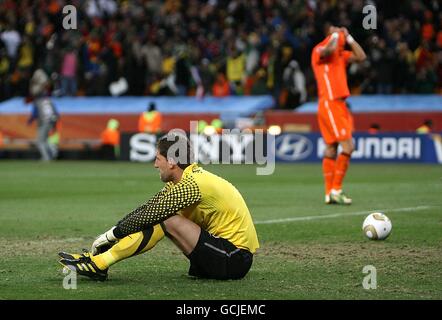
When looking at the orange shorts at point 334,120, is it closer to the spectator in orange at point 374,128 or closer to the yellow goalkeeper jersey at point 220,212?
the yellow goalkeeper jersey at point 220,212

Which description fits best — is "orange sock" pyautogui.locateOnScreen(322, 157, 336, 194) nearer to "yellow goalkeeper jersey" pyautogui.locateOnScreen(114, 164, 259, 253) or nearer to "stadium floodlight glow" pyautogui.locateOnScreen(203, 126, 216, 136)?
"yellow goalkeeper jersey" pyautogui.locateOnScreen(114, 164, 259, 253)

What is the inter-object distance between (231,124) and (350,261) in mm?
19999

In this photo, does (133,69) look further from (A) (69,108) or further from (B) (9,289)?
(B) (9,289)

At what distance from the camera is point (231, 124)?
29.7 meters

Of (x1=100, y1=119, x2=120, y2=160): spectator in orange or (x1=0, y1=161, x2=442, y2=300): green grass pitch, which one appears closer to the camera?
(x1=0, y1=161, x2=442, y2=300): green grass pitch

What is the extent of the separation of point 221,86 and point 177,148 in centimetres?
2311

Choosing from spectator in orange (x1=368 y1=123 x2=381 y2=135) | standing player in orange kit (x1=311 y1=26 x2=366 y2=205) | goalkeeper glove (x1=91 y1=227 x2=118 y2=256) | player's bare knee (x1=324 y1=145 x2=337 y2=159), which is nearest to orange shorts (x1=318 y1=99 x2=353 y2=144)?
standing player in orange kit (x1=311 y1=26 x2=366 y2=205)

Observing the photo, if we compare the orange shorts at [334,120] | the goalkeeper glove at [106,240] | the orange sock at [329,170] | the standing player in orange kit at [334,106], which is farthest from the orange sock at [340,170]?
the goalkeeper glove at [106,240]

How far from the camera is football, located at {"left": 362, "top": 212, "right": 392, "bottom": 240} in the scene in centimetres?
1129

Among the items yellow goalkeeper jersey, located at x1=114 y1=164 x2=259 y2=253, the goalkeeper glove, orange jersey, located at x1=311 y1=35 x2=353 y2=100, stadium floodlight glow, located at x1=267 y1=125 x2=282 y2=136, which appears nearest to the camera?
yellow goalkeeper jersey, located at x1=114 y1=164 x2=259 y2=253

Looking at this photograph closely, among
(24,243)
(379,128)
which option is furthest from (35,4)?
(24,243)

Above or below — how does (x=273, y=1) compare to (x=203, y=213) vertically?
above
